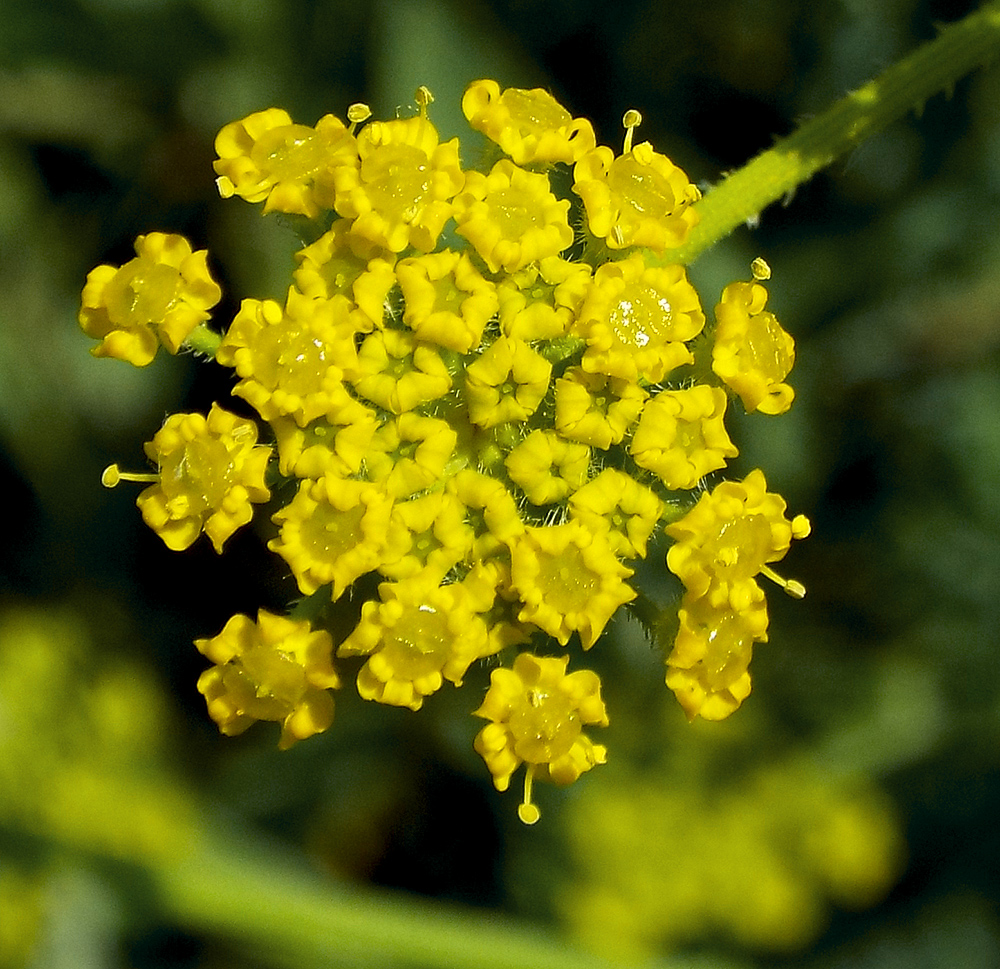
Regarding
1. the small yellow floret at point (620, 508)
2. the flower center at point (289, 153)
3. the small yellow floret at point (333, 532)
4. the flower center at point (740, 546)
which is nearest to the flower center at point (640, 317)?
the small yellow floret at point (620, 508)

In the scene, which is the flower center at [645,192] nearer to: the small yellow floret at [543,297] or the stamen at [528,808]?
the small yellow floret at [543,297]

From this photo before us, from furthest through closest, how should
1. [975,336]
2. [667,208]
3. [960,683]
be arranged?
[960,683]
[975,336]
[667,208]

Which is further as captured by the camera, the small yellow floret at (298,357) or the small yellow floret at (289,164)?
the small yellow floret at (289,164)

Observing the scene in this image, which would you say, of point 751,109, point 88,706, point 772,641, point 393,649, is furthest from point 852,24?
point 88,706

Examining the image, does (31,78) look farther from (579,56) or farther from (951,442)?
(951,442)

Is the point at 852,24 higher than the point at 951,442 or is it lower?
higher

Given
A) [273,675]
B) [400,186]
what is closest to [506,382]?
[400,186]

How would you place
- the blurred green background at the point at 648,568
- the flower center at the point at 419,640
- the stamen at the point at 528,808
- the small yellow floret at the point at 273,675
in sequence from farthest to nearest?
the blurred green background at the point at 648,568 < the stamen at the point at 528,808 < the small yellow floret at the point at 273,675 < the flower center at the point at 419,640
